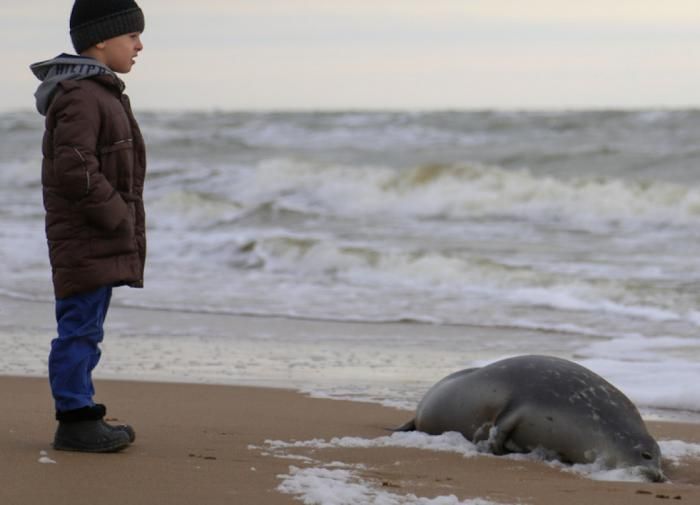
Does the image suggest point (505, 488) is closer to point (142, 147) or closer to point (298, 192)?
point (142, 147)

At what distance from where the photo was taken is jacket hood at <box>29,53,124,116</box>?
3.85 metres

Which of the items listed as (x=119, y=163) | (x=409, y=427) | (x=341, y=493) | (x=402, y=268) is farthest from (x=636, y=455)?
(x=402, y=268)

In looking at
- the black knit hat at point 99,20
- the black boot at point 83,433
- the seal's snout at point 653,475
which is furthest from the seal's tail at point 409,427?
the black knit hat at point 99,20

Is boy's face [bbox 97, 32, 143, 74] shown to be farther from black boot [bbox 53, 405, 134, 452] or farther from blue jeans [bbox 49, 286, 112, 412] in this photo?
black boot [bbox 53, 405, 134, 452]

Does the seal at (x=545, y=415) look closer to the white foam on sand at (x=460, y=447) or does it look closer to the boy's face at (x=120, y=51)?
the white foam on sand at (x=460, y=447)

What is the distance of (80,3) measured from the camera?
396 cm

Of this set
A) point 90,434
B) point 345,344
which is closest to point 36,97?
point 90,434

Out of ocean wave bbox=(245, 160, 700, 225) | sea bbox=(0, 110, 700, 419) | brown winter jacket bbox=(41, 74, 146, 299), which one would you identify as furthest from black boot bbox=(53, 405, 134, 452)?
ocean wave bbox=(245, 160, 700, 225)

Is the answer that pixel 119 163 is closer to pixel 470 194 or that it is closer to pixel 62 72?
pixel 62 72

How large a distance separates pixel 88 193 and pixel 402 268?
8.00m

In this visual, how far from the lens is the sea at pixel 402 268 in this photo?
23.2ft

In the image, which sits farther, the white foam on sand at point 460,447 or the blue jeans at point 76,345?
the white foam on sand at point 460,447

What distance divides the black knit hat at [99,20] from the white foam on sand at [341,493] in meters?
1.54

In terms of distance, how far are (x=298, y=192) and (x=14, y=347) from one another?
49.7 feet
